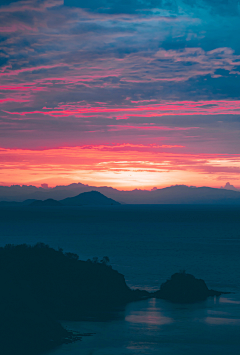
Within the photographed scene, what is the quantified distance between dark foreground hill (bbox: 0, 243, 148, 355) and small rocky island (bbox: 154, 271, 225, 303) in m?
3.40

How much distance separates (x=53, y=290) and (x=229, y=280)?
3301 centimetres

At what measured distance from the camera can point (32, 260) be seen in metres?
49.5

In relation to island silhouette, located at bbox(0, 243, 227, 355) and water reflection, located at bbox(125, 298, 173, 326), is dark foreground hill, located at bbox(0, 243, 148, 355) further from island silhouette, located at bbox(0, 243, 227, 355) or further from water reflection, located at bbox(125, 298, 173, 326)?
water reflection, located at bbox(125, 298, 173, 326)

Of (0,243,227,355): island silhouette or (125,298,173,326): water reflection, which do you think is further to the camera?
(125,298,173,326): water reflection

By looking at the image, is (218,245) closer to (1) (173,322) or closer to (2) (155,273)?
(2) (155,273)

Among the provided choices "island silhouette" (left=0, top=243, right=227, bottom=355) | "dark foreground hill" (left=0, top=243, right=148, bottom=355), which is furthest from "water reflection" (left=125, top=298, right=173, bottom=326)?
"dark foreground hill" (left=0, top=243, right=148, bottom=355)

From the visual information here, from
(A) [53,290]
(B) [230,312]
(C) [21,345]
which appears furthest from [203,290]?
(C) [21,345]

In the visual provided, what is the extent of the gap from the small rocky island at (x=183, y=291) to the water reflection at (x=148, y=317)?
490 cm

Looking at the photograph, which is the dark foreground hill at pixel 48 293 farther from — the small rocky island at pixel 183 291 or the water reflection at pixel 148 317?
the small rocky island at pixel 183 291

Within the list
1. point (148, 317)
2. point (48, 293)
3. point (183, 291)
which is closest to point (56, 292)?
point (48, 293)

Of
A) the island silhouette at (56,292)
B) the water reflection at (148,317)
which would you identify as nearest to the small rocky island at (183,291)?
the island silhouette at (56,292)

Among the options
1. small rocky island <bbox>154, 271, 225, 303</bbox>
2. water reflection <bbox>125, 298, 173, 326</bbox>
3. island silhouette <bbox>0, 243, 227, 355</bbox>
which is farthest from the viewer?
small rocky island <bbox>154, 271, 225, 303</bbox>

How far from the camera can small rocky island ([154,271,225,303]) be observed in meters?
51.4

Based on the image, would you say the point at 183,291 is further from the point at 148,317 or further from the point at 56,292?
the point at 56,292
